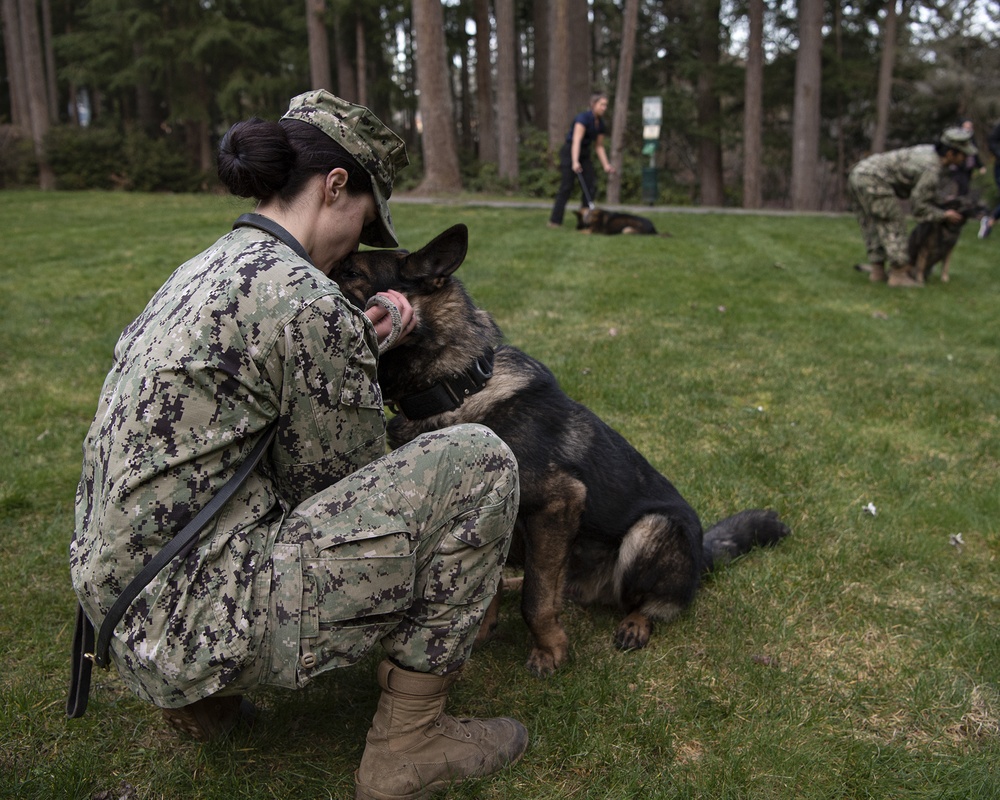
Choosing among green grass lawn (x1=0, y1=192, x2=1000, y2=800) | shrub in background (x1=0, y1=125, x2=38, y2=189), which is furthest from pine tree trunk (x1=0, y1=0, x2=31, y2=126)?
green grass lawn (x1=0, y1=192, x2=1000, y2=800)

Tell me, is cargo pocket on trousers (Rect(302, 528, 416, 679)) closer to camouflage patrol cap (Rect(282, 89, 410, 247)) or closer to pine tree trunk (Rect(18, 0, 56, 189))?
camouflage patrol cap (Rect(282, 89, 410, 247))

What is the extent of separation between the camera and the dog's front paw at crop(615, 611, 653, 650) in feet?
10.1

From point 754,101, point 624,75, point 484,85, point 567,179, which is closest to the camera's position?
point 567,179

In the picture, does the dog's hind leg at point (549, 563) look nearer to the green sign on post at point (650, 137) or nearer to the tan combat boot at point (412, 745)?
the tan combat boot at point (412, 745)

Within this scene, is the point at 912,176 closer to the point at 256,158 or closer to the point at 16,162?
the point at 256,158

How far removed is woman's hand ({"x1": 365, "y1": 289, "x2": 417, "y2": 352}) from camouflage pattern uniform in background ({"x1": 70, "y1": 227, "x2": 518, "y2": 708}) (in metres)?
0.30

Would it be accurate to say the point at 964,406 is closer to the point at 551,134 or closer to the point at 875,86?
the point at 551,134

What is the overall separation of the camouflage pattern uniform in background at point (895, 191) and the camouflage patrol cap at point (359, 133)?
30.9 ft

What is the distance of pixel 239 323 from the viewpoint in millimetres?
1868

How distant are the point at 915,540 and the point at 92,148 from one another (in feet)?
87.6

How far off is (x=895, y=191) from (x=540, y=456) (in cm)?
952

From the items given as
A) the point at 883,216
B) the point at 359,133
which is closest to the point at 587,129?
the point at 883,216

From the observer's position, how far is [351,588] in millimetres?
1960

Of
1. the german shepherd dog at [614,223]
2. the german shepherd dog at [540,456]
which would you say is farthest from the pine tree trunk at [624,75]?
the german shepherd dog at [540,456]
